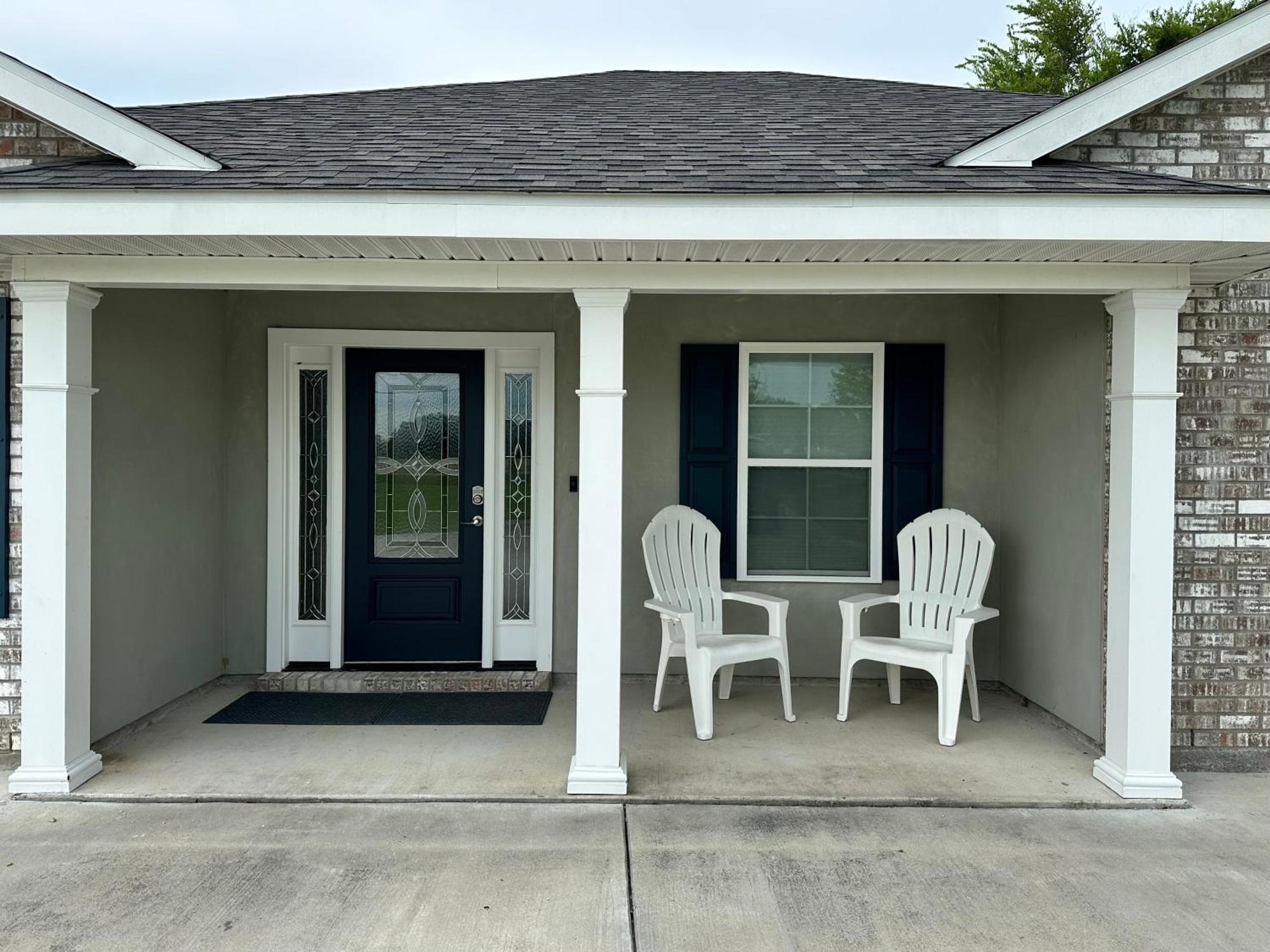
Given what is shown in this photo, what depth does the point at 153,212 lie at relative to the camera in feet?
11.3

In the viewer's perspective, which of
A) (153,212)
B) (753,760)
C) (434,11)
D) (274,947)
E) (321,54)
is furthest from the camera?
(321,54)

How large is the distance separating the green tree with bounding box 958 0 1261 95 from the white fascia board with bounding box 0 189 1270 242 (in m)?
15.4

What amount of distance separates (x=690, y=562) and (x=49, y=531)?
2951mm

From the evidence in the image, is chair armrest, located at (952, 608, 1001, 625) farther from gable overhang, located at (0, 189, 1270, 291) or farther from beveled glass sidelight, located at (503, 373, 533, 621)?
beveled glass sidelight, located at (503, 373, 533, 621)

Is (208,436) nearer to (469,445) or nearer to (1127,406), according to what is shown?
(469,445)

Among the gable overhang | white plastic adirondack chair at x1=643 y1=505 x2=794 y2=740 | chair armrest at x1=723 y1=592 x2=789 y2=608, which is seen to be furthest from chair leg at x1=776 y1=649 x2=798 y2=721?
the gable overhang

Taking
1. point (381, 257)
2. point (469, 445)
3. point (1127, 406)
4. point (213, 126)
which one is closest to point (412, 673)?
point (469, 445)

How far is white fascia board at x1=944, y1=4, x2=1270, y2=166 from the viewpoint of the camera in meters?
3.95

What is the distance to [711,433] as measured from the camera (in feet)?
18.4

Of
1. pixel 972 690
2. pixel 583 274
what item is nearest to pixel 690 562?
pixel 972 690

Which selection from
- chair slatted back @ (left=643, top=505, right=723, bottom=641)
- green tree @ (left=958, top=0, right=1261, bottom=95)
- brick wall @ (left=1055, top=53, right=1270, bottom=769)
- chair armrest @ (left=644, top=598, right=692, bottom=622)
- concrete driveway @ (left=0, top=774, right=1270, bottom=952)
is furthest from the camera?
green tree @ (left=958, top=0, right=1261, bottom=95)

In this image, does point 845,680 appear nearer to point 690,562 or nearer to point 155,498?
point 690,562

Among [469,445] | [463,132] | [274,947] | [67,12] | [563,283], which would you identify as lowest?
[274,947]

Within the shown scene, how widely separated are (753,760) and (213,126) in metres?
3.87
